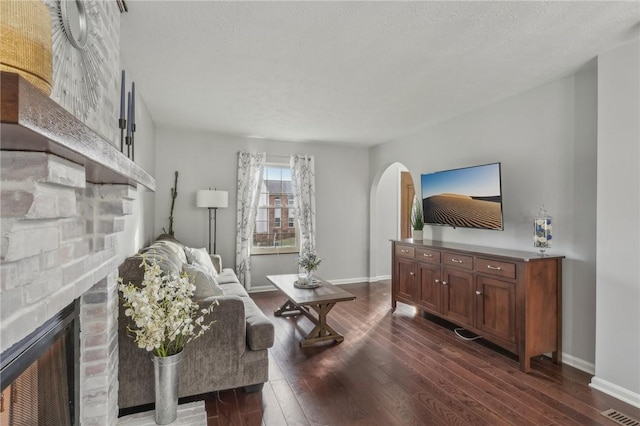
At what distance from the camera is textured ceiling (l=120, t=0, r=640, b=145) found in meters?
1.95

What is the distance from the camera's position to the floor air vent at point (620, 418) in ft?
6.75

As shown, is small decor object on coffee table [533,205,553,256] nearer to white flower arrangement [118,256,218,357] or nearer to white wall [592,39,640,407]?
white wall [592,39,640,407]

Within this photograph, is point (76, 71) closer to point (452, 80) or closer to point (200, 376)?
point (200, 376)

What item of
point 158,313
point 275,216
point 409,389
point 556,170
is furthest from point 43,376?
point 275,216

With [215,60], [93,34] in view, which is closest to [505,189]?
[215,60]

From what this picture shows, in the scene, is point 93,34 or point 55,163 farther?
point 93,34

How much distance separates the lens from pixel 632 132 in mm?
2312

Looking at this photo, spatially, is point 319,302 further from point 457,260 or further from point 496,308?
point 496,308

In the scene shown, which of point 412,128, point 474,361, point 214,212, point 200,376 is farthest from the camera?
point 214,212

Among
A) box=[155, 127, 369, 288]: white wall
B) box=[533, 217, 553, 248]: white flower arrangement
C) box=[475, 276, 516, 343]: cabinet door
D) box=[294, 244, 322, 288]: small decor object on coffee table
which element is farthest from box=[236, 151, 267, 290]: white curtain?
box=[533, 217, 553, 248]: white flower arrangement

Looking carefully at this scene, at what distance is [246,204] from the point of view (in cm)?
515

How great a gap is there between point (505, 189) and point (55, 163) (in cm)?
371

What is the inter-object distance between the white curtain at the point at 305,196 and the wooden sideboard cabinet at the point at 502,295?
7.31ft

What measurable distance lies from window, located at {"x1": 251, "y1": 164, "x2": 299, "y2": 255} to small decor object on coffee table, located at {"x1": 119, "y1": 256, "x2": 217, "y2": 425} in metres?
3.50
